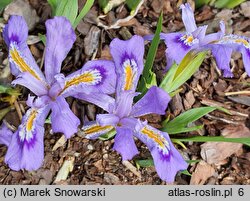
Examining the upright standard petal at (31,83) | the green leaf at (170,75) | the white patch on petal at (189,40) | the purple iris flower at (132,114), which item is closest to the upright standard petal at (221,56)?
the white patch on petal at (189,40)

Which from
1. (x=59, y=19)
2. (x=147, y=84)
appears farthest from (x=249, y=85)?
(x=59, y=19)

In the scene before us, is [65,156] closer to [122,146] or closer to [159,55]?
[122,146]

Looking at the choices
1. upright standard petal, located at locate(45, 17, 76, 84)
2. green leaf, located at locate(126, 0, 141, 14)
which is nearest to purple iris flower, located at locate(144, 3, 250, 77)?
upright standard petal, located at locate(45, 17, 76, 84)

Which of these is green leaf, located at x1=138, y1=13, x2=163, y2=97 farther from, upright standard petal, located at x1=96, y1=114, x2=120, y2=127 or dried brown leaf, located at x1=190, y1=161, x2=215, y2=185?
dried brown leaf, located at x1=190, y1=161, x2=215, y2=185

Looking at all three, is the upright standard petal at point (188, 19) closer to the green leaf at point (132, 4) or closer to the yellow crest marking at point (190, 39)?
the yellow crest marking at point (190, 39)

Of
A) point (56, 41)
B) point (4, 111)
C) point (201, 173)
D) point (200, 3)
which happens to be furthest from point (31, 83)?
point (200, 3)

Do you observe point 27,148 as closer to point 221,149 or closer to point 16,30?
point 16,30
